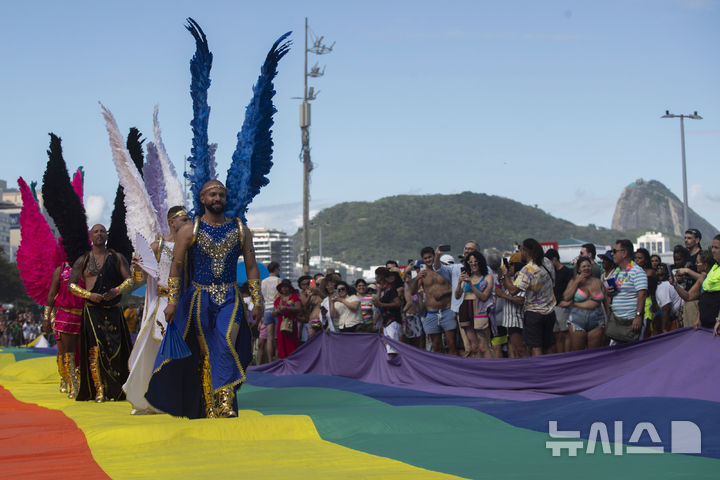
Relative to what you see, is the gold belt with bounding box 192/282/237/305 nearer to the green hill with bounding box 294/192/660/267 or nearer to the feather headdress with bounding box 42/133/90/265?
the feather headdress with bounding box 42/133/90/265

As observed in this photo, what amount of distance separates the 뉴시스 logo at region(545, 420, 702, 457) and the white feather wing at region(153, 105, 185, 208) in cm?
484

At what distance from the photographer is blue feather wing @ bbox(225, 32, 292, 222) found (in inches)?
320

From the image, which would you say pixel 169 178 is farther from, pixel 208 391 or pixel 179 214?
pixel 208 391

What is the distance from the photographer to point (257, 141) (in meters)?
8.30

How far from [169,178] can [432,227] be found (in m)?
163

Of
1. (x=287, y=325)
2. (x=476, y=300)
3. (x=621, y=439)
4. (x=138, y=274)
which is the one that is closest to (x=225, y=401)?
(x=138, y=274)

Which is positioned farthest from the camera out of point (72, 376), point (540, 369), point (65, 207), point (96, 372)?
point (72, 376)

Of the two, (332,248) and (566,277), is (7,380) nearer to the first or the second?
(566,277)

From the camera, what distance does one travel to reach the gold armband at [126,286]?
31.0ft

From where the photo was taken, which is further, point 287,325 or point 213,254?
point 287,325

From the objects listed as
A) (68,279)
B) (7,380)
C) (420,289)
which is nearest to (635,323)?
(420,289)

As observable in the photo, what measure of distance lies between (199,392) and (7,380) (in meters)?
7.38

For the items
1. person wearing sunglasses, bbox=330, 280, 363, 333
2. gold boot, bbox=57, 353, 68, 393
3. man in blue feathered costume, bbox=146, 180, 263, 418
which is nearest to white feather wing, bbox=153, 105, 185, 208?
man in blue feathered costume, bbox=146, 180, 263, 418

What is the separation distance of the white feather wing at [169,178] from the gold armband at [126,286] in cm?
90
